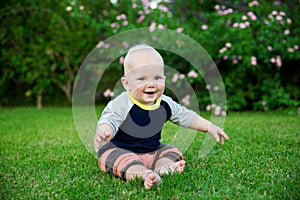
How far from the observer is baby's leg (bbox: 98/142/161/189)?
2018 mm

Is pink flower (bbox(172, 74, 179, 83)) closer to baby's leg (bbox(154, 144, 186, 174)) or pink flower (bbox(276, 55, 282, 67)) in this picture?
pink flower (bbox(276, 55, 282, 67))

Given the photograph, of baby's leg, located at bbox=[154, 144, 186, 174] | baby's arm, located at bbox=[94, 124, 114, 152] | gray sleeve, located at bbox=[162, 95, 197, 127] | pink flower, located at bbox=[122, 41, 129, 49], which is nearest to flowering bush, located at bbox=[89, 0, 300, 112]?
pink flower, located at bbox=[122, 41, 129, 49]

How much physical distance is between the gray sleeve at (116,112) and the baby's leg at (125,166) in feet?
0.50

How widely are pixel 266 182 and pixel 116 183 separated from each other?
77 cm

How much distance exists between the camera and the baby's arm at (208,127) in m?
2.39

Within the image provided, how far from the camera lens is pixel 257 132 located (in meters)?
3.71

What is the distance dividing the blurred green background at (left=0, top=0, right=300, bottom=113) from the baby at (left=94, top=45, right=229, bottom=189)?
2452 millimetres

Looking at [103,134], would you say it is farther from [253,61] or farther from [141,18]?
[141,18]

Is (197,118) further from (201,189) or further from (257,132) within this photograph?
(257,132)

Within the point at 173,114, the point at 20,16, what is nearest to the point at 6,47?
the point at 20,16

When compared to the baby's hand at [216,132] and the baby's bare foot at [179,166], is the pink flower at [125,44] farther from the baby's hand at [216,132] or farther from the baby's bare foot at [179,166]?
the baby's bare foot at [179,166]

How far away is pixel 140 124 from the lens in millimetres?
2293

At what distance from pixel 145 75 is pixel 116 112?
0.26 meters

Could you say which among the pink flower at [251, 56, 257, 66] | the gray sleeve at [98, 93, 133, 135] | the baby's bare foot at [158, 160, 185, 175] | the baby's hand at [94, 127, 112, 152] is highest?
the pink flower at [251, 56, 257, 66]
